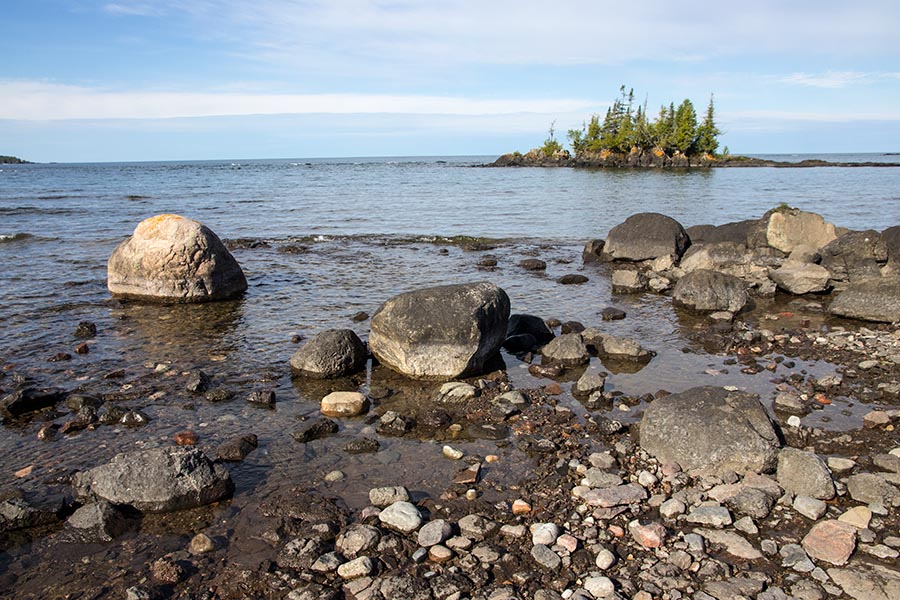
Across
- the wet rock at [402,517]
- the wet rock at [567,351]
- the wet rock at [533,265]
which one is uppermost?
the wet rock at [533,265]

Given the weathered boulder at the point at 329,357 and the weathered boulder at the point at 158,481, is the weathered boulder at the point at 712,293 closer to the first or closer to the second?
the weathered boulder at the point at 329,357

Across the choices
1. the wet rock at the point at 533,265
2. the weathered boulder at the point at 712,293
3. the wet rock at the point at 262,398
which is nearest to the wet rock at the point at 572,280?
the wet rock at the point at 533,265

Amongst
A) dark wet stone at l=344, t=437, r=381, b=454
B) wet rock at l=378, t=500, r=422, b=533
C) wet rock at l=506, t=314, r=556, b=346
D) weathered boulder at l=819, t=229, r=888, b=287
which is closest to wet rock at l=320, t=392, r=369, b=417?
dark wet stone at l=344, t=437, r=381, b=454

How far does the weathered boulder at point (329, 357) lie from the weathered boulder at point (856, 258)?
12.8 metres

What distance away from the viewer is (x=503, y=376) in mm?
9875

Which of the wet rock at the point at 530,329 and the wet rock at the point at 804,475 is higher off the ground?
the wet rock at the point at 530,329

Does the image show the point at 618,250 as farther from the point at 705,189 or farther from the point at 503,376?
the point at 705,189

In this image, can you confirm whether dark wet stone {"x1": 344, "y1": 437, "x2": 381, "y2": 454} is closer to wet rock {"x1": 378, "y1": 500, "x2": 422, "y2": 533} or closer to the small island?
wet rock {"x1": 378, "y1": 500, "x2": 422, "y2": 533}

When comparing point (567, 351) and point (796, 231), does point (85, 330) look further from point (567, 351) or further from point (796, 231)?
point (796, 231)

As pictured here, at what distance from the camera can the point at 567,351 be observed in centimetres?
1041

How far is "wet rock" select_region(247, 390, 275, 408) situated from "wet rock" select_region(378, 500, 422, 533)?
3.47m

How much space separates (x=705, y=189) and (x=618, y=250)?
37.8m

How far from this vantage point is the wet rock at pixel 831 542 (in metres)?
5.20

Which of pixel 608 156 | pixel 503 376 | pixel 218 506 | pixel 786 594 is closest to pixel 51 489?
pixel 218 506
